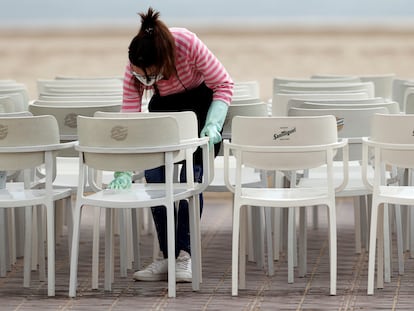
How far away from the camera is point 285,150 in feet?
18.1

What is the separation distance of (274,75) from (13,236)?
11922 millimetres

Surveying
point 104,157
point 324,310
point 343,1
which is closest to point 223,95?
point 104,157

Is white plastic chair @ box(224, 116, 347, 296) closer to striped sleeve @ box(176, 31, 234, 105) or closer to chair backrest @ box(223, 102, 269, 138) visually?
striped sleeve @ box(176, 31, 234, 105)

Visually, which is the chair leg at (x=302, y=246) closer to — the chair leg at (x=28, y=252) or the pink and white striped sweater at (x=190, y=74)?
the pink and white striped sweater at (x=190, y=74)

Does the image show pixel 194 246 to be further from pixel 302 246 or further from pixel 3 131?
pixel 3 131

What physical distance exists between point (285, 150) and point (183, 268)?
2.93ft

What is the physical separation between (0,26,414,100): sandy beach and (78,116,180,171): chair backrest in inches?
413

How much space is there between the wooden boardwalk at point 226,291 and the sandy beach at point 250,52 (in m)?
9.52

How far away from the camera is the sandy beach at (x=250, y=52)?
1881 centimetres

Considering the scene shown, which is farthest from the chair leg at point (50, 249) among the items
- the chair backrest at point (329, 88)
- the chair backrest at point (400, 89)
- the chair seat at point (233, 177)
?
the chair backrest at point (400, 89)

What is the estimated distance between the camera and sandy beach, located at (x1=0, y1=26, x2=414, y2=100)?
18.8 m

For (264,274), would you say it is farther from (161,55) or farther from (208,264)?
(161,55)


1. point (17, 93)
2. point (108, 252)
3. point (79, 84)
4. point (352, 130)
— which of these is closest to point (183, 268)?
point (108, 252)

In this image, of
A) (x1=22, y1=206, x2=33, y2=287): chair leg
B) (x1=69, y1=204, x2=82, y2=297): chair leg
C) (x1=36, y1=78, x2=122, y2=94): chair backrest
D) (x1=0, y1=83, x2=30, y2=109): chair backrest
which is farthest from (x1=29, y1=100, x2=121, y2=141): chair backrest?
(x1=36, y1=78, x2=122, y2=94): chair backrest
